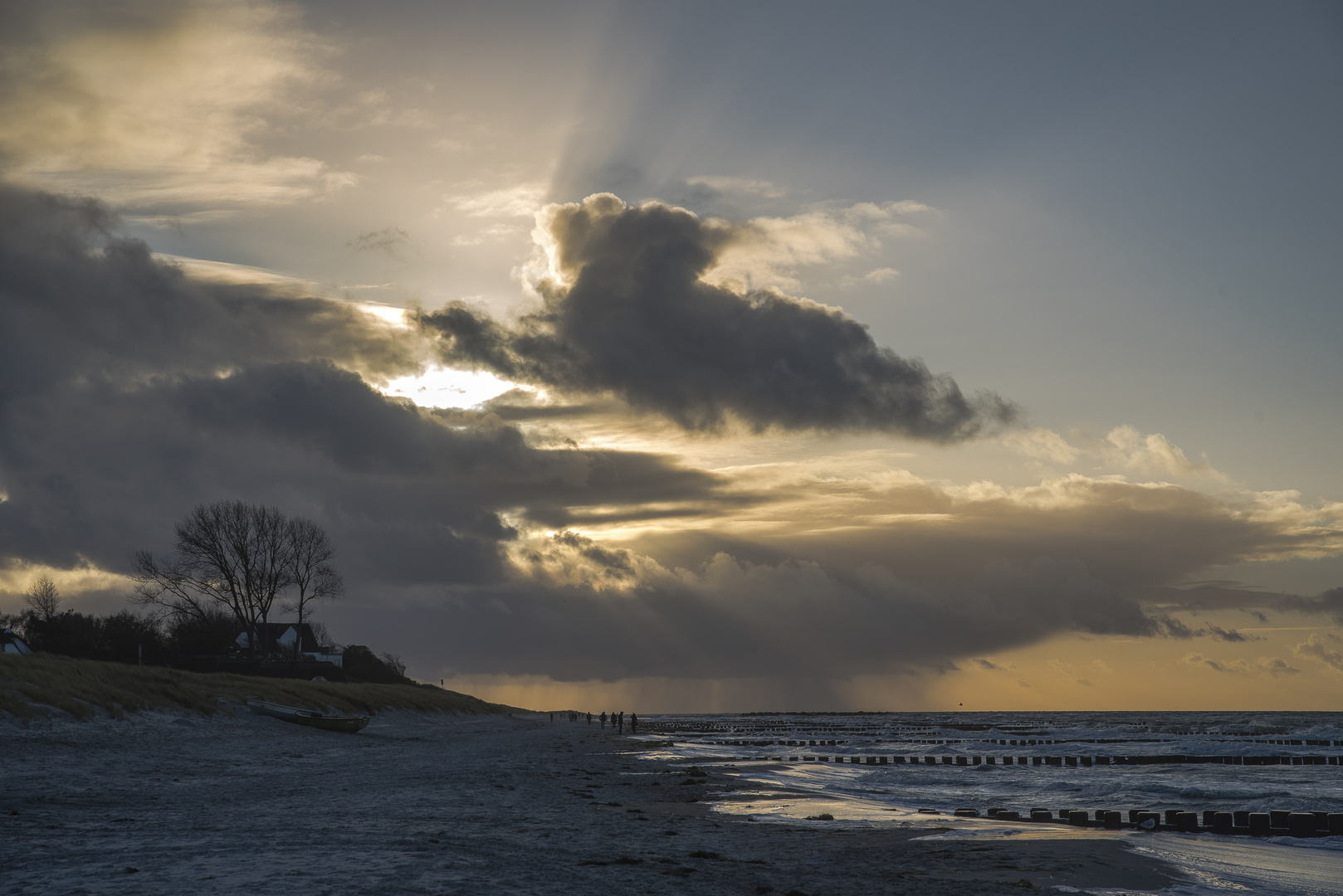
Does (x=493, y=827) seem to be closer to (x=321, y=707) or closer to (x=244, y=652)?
(x=321, y=707)

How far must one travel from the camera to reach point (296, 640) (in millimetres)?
106125

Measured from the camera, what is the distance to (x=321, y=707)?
52.9 meters

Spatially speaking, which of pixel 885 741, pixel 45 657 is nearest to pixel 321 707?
pixel 45 657

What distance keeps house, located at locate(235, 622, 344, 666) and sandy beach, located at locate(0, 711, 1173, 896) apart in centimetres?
7609

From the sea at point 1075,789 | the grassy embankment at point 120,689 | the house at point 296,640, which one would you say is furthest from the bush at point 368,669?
the sea at point 1075,789

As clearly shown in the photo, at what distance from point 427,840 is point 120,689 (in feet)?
84.5

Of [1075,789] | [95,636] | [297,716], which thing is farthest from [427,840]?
[95,636]

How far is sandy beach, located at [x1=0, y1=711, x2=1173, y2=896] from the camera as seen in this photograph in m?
9.72

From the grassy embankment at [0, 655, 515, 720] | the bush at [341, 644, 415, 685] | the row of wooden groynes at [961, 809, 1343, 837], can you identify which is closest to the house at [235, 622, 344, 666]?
the bush at [341, 644, 415, 685]

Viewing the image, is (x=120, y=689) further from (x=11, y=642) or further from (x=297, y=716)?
(x=11, y=642)

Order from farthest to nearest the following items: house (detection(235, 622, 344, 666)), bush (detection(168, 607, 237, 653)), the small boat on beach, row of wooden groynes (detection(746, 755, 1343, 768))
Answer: house (detection(235, 622, 344, 666)) → bush (detection(168, 607, 237, 653)) → row of wooden groynes (detection(746, 755, 1343, 768)) → the small boat on beach

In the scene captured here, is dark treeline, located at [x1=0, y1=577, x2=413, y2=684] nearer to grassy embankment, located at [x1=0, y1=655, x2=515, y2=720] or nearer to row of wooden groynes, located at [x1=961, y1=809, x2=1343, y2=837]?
grassy embankment, located at [x1=0, y1=655, x2=515, y2=720]

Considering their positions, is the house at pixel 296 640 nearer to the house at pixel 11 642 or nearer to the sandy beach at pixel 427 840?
the house at pixel 11 642

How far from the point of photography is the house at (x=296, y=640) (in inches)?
3819
